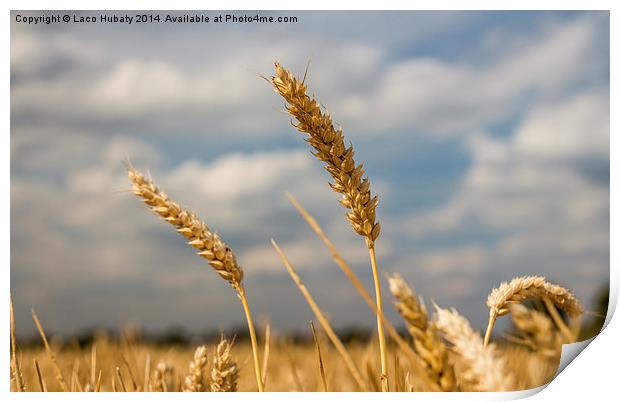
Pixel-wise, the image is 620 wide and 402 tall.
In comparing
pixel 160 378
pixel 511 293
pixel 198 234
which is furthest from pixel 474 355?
pixel 160 378

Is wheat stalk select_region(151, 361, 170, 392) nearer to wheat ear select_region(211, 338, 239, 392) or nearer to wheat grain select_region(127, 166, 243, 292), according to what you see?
wheat ear select_region(211, 338, 239, 392)

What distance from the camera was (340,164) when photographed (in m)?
0.96

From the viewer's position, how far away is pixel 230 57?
71.1 inches

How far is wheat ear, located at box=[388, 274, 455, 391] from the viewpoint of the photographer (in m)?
0.61

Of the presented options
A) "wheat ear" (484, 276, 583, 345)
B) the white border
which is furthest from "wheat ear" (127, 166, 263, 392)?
the white border

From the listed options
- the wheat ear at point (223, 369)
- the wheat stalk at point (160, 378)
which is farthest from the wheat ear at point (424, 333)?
the wheat stalk at point (160, 378)

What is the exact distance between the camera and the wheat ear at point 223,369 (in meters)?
1.07

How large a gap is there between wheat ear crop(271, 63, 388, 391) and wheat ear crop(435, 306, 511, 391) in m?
0.30

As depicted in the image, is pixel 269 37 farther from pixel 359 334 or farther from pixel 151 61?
pixel 359 334

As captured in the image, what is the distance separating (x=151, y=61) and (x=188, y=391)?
99 centimetres

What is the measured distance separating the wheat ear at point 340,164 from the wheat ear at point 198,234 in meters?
0.19

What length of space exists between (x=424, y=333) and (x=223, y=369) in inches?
21.2

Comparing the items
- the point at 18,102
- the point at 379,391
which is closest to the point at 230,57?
the point at 18,102
